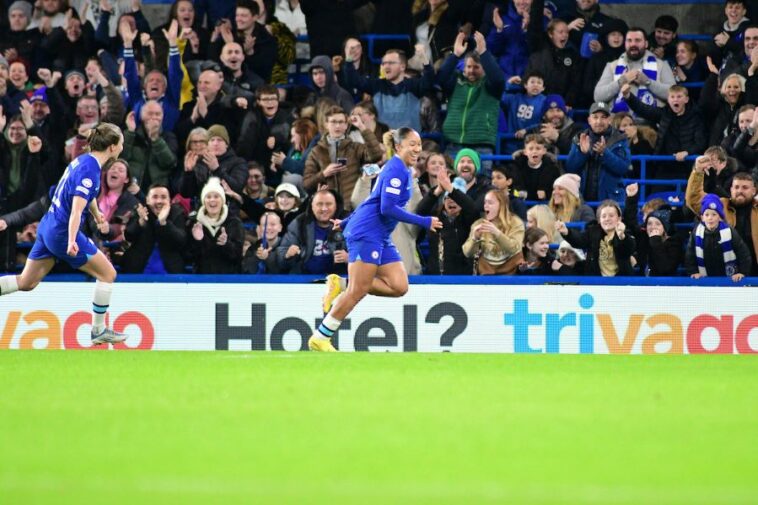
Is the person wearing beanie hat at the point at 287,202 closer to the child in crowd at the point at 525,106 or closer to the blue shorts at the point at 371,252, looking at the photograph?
the blue shorts at the point at 371,252

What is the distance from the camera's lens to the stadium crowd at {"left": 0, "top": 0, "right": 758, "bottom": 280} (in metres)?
15.6

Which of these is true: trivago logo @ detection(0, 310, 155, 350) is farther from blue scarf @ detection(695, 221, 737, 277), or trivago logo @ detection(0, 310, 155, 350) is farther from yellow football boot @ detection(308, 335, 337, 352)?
blue scarf @ detection(695, 221, 737, 277)

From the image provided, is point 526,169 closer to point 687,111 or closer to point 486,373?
point 687,111

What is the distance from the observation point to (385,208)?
489 inches

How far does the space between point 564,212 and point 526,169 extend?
928mm

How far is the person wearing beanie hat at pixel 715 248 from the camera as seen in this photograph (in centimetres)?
1486

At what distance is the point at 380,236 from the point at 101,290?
2628 millimetres

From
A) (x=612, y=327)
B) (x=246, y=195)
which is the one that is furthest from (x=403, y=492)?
(x=246, y=195)

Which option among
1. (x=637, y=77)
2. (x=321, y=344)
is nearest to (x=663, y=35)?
(x=637, y=77)

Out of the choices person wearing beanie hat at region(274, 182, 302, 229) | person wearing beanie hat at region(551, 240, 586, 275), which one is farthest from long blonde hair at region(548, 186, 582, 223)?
person wearing beanie hat at region(274, 182, 302, 229)

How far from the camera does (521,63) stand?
62.4ft

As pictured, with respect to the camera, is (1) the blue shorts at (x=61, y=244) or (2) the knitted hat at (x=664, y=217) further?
(2) the knitted hat at (x=664, y=217)

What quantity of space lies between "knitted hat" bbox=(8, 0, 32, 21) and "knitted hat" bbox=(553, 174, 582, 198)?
9.00 metres

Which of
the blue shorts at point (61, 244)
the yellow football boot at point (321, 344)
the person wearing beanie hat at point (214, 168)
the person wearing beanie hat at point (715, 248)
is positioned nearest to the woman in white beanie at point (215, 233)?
the person wearing beanie hat at point (214, 168)
